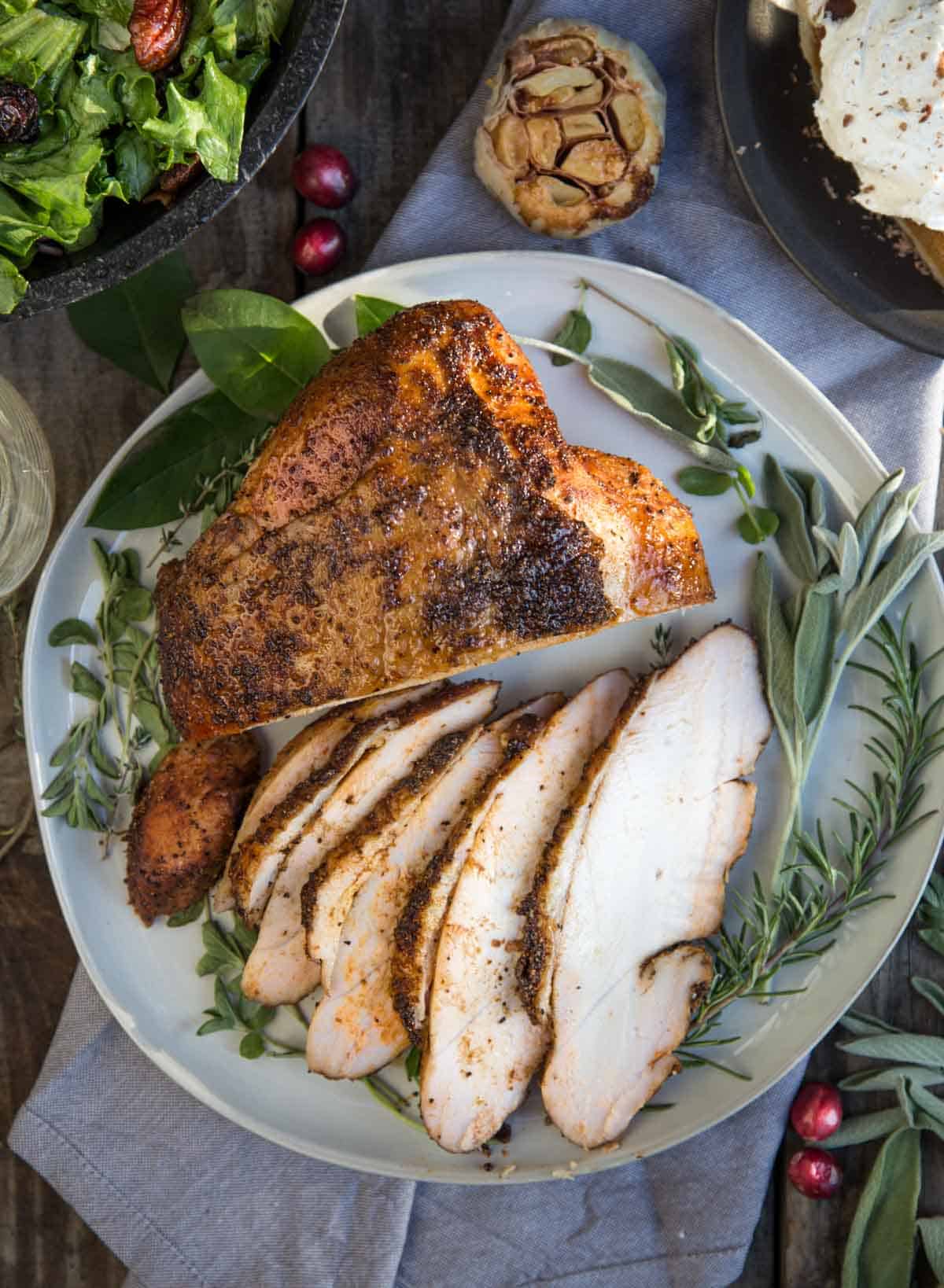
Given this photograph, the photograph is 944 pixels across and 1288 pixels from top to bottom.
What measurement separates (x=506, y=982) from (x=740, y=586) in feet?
3.10

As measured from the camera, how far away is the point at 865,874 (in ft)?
7.81

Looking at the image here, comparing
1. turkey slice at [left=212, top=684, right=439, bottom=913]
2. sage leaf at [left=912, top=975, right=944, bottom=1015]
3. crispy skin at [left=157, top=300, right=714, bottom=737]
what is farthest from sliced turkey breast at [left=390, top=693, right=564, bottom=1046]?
sage leaf at [left=912, top=975, right=944, bottom=1015]

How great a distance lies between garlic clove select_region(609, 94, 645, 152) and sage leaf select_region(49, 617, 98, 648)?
58.6 inches

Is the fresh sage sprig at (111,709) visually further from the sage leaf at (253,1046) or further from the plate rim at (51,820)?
the sage leaf at (253,1046)

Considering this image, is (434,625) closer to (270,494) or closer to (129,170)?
(270,494)

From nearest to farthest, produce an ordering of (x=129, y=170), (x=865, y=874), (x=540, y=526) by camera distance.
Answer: (x=129, y=170)
(x=540, y=526)
(x=865, y=874)

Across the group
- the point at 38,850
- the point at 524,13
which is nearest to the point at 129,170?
the point at 524,13

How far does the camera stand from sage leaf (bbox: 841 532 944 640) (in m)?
2.27

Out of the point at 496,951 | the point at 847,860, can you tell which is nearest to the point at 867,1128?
the point at 847,860

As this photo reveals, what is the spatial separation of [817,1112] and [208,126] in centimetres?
223

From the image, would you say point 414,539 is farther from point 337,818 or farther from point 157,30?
point 157,30

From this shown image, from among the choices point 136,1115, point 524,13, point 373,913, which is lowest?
point 136,1115

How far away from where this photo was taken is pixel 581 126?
2.22 meters

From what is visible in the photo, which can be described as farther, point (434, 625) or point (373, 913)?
point (373, 913)
